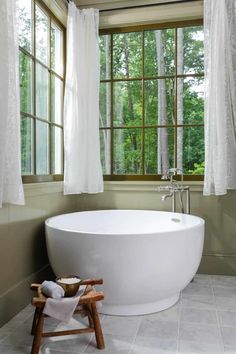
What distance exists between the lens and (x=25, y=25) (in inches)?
92.5

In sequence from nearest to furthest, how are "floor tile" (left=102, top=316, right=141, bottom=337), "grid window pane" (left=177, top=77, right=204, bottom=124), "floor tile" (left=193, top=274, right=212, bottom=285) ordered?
"floor tile" (left=102, top=316, right=141, bottom=337), "floor tile" (left=193, top=274, right=212, bottom=285), "grid window pane" (left=177, top=77, right=204, bottom=124)

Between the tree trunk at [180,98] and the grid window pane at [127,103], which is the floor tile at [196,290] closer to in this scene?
the tree trunk at [180,98]

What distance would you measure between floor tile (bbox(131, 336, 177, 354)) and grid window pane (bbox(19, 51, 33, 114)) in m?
1.69

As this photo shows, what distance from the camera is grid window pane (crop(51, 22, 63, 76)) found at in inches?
113

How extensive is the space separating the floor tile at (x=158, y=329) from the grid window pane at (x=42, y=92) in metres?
1.72

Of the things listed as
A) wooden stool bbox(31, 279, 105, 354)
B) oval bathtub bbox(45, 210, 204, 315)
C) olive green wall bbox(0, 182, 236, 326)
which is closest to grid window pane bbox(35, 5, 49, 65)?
olive green wall bbox(0, 182, 236, 326)

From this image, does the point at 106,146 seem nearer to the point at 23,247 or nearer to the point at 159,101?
the point at 159,101

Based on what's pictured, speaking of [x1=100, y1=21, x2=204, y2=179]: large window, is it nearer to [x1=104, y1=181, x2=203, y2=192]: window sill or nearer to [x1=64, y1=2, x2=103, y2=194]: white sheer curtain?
[x1=104, y1=181, x2=203, y2=192]: window sill

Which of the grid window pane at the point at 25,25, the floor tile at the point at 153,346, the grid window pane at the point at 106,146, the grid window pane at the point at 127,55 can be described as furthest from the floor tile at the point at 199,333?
the grid window pane at the point at 127,55

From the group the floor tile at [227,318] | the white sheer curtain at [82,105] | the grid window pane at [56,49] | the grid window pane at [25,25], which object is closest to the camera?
the floor tile at [227,318]

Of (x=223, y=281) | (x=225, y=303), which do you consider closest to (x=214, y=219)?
(x=223, y=281)

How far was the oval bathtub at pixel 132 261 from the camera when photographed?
1.83 meters

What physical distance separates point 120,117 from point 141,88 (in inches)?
13.6

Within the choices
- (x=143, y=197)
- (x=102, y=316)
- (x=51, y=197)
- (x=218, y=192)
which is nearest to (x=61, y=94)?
(x=51, y=197)
